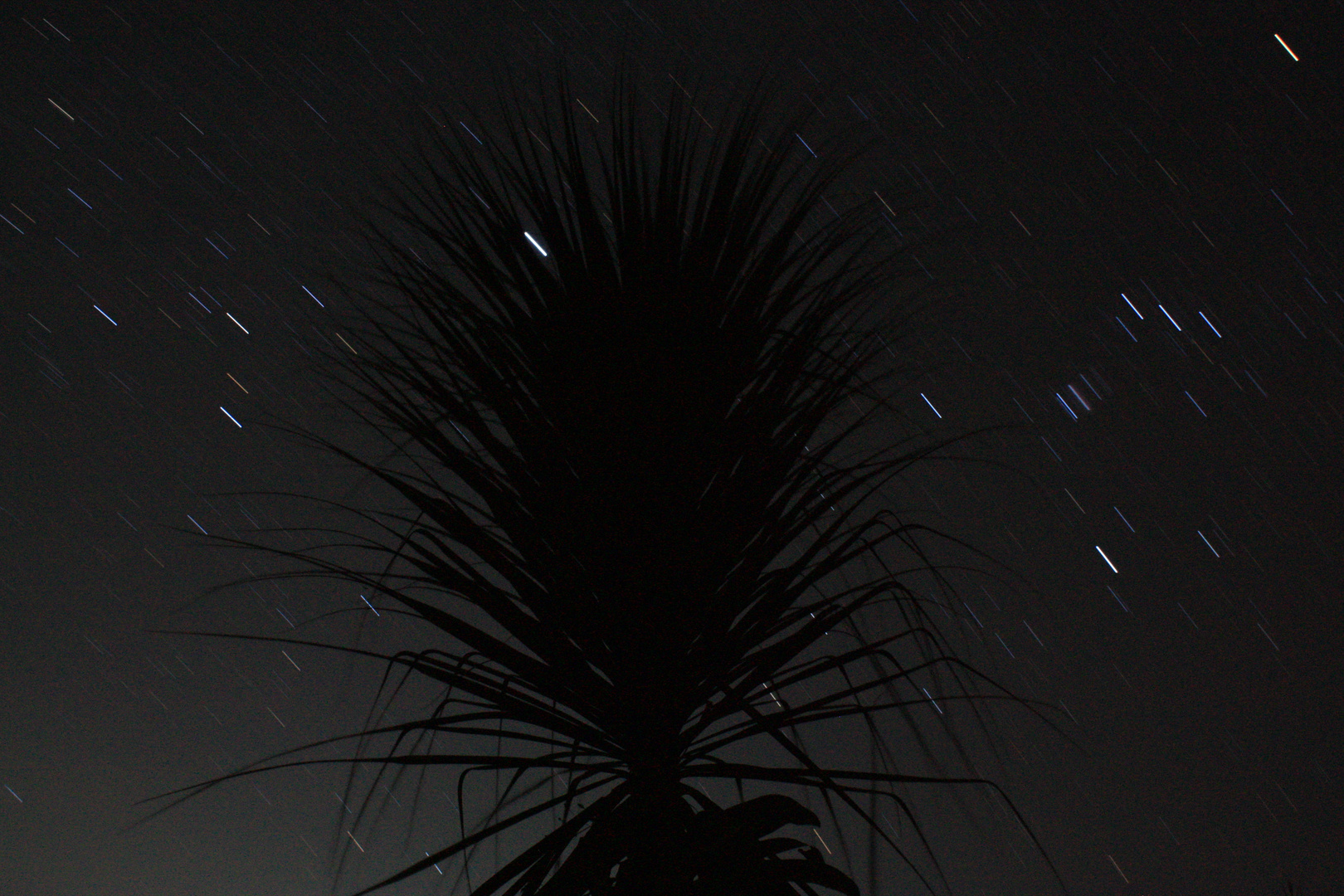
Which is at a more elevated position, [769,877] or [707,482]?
[707,482]

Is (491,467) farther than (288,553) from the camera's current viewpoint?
Yes

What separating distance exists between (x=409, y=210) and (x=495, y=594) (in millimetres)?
727

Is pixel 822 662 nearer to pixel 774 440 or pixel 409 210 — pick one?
pixel 774 440

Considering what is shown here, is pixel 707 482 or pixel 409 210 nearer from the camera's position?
pixel 707 482

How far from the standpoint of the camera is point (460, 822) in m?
1.28

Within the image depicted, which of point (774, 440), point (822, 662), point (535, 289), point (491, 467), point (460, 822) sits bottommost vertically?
point (460, 822)

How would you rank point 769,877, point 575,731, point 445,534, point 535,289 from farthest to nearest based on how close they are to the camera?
point 535,289 → point 445,534 → point 575,731 → point 769,877

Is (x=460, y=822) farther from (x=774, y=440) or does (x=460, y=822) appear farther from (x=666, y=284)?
(x=666, y=284)

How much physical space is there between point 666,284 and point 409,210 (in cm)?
49

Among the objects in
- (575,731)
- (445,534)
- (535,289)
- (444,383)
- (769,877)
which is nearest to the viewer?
(769,877)

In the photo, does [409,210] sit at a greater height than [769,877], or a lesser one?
greater

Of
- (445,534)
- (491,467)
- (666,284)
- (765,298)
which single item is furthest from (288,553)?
(765,298)

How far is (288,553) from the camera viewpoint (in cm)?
136


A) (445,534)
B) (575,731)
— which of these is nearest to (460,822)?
(575,731)
